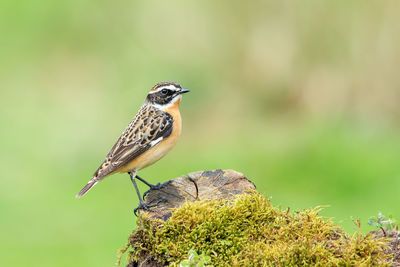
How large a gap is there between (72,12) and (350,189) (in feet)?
37.9

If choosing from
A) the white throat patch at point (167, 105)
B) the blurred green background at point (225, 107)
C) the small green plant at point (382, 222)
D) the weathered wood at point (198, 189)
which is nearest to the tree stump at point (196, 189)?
the weathered wood at point (198, 189)

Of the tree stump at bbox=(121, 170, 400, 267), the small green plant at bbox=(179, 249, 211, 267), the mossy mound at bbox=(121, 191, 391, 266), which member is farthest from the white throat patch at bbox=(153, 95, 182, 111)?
the small green plant at bbox=(179, 249, 211, 267)

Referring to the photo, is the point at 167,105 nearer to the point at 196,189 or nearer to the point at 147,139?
the point at 147,139

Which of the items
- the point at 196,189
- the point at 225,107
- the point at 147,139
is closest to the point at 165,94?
the point at 147,139

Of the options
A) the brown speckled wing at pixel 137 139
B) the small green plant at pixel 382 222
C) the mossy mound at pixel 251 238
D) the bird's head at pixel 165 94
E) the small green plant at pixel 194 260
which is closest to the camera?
the small green plant at pixel 194 260

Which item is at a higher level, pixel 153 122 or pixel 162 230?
pixel 153 122

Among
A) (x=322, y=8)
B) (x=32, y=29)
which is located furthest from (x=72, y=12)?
(x=322, y=8)

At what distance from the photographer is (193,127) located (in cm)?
1947

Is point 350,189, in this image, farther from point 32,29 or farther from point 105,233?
point 32,29

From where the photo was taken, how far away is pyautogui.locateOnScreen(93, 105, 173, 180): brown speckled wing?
9.30 m

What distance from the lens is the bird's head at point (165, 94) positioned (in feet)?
32.9

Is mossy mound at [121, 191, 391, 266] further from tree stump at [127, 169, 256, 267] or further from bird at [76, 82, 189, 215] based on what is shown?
bird at [76, 82, 189, 215]

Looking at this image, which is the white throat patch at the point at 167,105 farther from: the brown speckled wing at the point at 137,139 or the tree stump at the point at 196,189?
the tree stump at the point at 196,189

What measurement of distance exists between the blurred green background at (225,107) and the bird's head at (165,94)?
6.06 m
